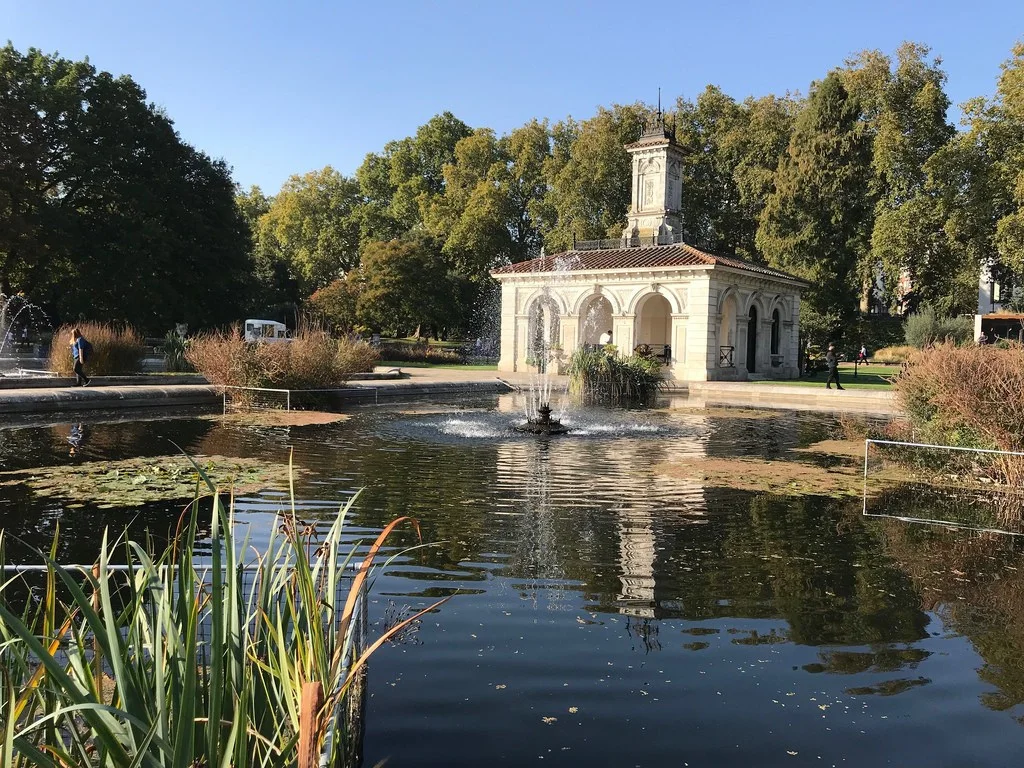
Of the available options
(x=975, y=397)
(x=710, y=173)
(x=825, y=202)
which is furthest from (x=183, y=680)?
(x=710, y=173)

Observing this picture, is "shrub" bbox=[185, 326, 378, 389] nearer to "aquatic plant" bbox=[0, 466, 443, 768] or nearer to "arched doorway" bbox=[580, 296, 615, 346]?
"aquatic plant" bbox=[0, 466, 443, 768]

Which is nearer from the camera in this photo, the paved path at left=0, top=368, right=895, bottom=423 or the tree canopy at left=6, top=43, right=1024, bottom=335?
the paved path at left=0, top=368, right=895, bottom=423

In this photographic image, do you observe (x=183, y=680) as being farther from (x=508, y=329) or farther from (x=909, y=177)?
(x=909, y=177)

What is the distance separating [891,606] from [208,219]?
129 feet

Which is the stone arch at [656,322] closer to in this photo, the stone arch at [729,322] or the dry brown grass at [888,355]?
the stone arch at [729,322]

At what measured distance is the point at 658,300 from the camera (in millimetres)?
38594

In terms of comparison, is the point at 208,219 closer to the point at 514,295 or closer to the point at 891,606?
the point at 514,295

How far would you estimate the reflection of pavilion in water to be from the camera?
6691mm

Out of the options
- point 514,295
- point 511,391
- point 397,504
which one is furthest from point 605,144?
point 397,504

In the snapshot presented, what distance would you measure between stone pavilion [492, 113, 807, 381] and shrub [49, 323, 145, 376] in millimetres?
14766

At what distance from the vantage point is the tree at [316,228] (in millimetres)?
64562

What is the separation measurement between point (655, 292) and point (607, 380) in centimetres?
1101

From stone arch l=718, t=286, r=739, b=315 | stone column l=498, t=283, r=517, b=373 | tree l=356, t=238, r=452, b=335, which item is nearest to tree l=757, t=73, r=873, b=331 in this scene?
stone arch l=718, t=286, r=739, b=315

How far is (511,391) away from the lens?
90.2 ft
